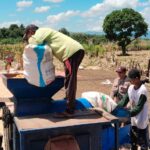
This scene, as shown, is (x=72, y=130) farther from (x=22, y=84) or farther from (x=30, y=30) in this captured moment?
(x=30, y=30)

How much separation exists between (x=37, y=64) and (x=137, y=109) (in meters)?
1.51

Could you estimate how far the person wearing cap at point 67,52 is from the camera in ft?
13.3

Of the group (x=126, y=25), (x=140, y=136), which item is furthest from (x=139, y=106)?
(x=126, y=25)

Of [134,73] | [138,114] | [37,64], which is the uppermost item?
[37,64]

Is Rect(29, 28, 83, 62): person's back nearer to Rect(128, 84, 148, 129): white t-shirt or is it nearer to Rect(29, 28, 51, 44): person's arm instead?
Rect(29, 28, 51, 44): person's arm

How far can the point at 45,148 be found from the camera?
367 centimetres

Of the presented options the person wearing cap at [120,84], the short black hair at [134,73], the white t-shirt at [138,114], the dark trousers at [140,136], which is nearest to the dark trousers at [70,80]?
the short black hair at [134,73]

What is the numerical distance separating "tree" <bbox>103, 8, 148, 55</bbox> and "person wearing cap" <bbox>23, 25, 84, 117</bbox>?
27465 mm

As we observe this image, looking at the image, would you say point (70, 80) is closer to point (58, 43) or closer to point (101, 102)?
point (58, 43)

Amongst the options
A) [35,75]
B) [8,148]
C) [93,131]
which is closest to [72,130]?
[93,131]

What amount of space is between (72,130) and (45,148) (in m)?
0.31

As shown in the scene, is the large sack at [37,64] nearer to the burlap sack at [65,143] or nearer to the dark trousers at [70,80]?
the dark trousers at [70,80]

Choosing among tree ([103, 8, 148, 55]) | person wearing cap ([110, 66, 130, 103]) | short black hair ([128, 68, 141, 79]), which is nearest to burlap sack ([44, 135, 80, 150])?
short black hair ([128, 68, 141, 79])

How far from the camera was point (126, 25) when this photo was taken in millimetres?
32344
